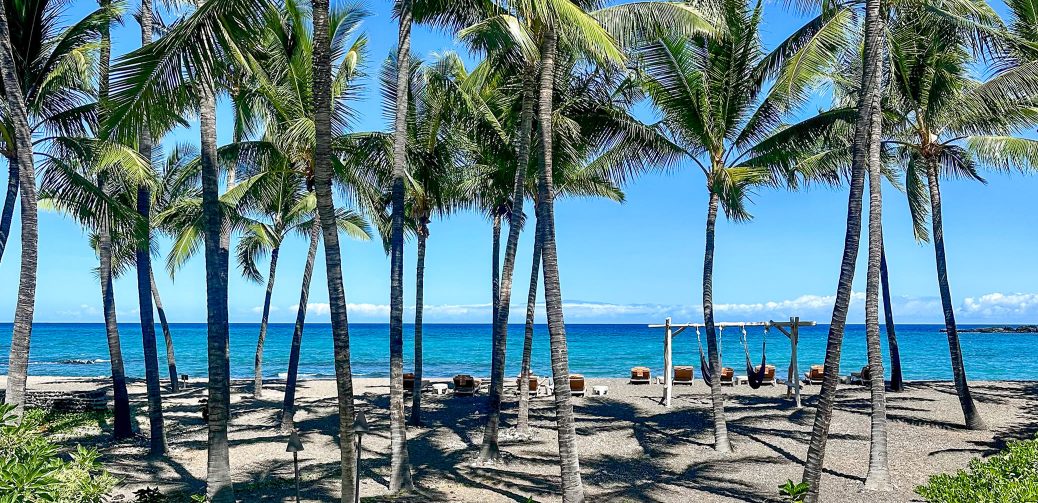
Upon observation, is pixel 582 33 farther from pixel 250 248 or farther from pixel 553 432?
pixel 250 248

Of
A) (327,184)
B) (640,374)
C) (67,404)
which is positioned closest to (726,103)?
(327,184)

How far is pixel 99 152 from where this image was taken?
11.0m

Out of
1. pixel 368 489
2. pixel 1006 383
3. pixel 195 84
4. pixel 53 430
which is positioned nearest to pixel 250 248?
pixel 53 430

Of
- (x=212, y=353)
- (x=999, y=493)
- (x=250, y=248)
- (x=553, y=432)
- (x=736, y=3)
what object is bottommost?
(x=553, y=432)

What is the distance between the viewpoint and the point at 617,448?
45.1 feet

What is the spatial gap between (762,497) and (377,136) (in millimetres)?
9256

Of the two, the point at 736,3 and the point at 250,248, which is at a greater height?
the point at 736,3

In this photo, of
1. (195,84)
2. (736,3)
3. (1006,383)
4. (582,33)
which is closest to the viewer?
(195,84)

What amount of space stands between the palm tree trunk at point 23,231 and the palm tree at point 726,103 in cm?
966

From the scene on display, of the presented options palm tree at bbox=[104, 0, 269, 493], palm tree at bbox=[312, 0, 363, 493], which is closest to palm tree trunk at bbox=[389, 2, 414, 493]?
palm tree at bbox=[104, 0, 269, 493]

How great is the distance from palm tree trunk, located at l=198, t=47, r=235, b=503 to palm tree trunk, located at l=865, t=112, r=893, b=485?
345 inches

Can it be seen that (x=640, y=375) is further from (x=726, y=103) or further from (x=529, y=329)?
(x=726, y=103)

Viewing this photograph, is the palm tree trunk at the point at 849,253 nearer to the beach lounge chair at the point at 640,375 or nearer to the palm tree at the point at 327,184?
the palm tree at the point at 327,184

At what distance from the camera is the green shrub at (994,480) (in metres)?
4.48
